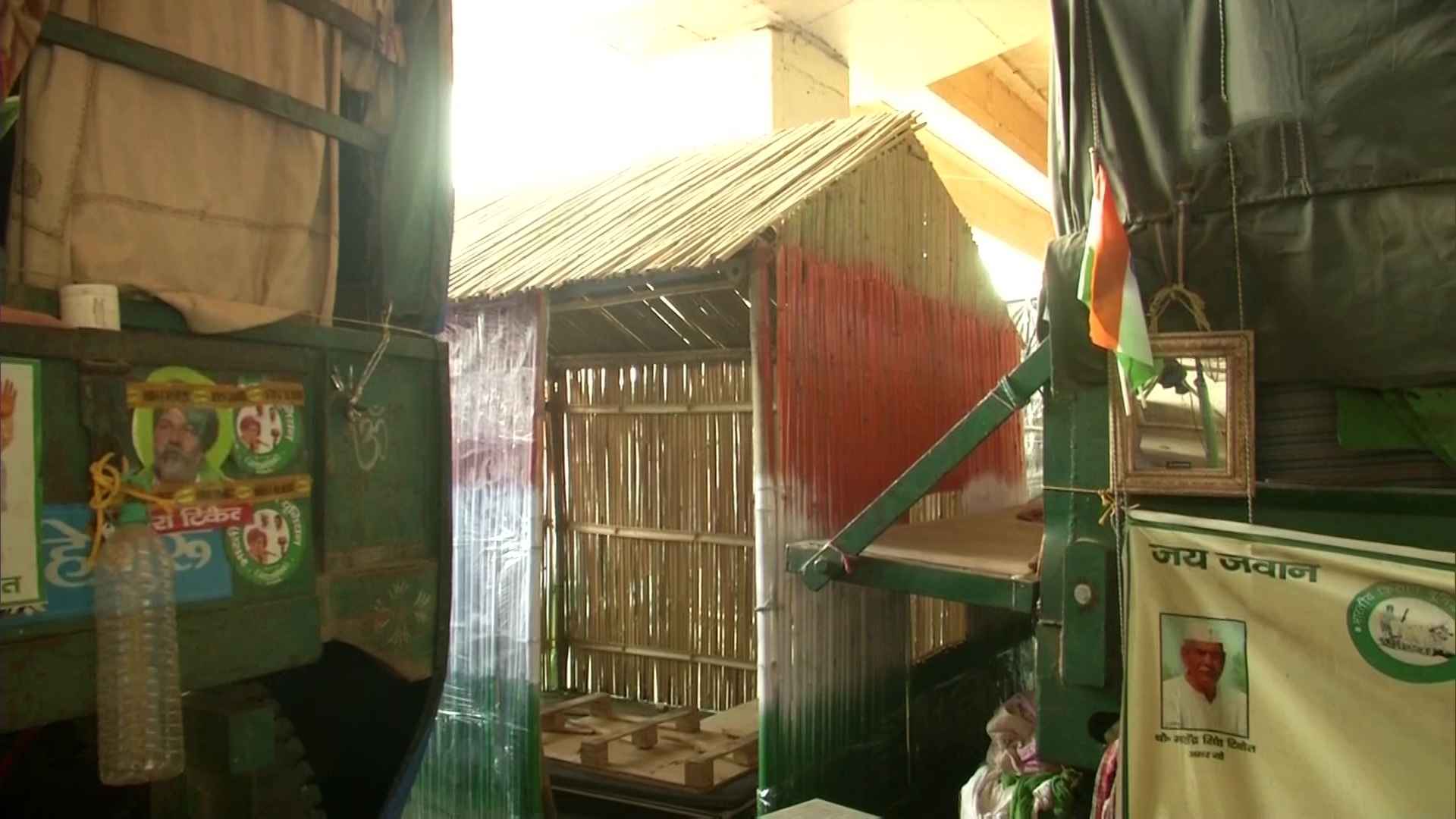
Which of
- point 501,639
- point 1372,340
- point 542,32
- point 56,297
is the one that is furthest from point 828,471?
point 542,32

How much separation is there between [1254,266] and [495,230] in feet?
19.8

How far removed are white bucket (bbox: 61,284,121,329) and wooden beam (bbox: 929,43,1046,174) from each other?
10.1m

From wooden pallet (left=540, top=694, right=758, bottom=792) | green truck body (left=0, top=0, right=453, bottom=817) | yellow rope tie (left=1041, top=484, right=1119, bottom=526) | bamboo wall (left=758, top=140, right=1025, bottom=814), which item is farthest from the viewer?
wooden pallet (left=540, top=694, right=758, bottom=792)

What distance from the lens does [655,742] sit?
23.9ft

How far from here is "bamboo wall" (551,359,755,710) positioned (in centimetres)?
862

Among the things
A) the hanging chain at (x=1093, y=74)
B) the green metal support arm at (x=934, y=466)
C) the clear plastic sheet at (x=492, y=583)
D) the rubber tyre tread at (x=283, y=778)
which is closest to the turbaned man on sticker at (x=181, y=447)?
the rubber tyre tread at (x=283, y=778)

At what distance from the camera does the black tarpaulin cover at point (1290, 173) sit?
3.47m

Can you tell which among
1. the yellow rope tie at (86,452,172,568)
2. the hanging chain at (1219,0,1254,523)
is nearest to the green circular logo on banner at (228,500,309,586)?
the yellow rope tie at (86,452,172,568)

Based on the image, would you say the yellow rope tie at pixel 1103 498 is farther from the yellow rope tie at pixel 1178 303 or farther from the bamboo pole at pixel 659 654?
the bamboo pole at pixel 659 654

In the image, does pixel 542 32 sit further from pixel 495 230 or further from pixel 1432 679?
pixel 1432 679

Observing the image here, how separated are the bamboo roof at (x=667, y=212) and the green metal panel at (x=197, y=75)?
2225mm

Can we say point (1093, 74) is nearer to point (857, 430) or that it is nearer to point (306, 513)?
point (857, 430)

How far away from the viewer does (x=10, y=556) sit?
2.55 m

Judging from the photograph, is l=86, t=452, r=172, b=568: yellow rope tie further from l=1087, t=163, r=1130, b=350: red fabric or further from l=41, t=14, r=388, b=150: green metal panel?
l=1087, t=163, r=1130, b=350: red fabric
